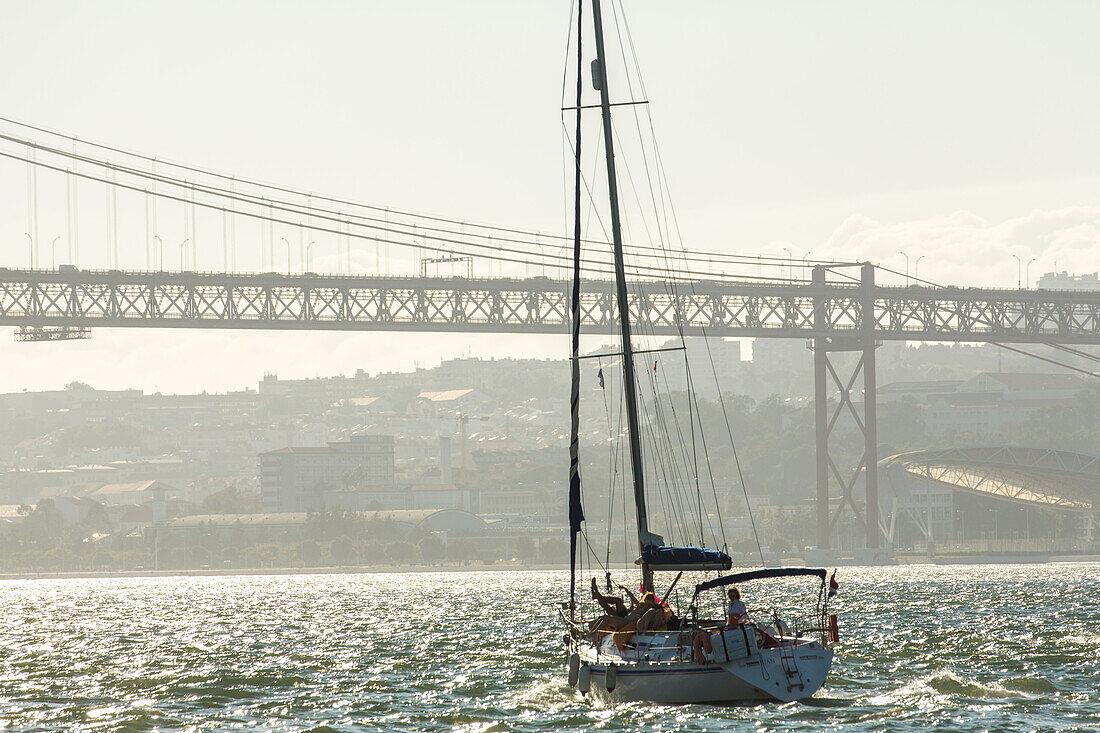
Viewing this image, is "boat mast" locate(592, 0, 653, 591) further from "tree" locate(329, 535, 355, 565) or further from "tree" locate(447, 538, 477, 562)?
"tree" locate(329, 535, 355, 565)

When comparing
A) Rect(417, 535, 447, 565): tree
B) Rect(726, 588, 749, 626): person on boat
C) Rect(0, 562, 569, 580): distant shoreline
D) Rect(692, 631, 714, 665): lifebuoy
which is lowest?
Rect(0, 562, 569, 580): distant shoreline

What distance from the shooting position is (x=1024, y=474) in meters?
157

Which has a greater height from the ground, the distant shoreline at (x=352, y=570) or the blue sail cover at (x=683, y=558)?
the blue sail cover at (x=683, y=558)

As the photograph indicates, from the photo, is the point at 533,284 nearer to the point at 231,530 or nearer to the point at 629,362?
the point at 629,362

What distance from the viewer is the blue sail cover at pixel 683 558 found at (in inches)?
Answer: 1136

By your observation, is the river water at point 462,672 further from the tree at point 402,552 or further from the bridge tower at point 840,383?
the tree at point 402,552

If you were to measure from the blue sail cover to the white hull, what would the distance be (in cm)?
248

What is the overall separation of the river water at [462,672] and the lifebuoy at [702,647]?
862mm

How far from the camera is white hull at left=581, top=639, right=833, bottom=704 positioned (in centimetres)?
2588

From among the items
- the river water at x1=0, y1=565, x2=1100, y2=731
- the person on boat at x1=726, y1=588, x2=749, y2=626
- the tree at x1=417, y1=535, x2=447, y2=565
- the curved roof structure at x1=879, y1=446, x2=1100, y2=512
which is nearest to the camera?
the river water at x1=0, y1=565, x2=1100, y2=731

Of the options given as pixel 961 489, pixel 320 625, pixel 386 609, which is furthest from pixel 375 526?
pixel 320 625

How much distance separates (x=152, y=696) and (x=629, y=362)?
36.6 ft

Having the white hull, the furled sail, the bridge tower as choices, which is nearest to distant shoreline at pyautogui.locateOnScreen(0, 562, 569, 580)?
the bridge tower

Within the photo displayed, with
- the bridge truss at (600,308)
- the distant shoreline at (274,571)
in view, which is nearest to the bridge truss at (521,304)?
the bridge truss at (600,308)
